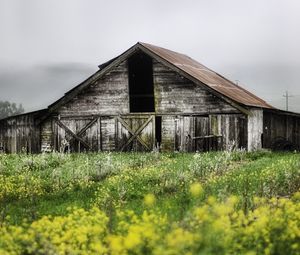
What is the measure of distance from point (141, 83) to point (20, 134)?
8.09 meters

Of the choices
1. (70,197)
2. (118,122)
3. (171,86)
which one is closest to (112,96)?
(118,122)

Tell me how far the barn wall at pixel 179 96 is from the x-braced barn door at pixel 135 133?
38.2 inches

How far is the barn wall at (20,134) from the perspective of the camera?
3253 centimetres

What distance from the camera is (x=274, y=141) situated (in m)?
34.3

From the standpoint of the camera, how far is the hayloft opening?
107ft

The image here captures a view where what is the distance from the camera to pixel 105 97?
103 ft

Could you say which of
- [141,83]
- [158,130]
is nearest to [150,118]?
[158,130]

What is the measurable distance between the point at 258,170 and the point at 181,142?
39.2 ft

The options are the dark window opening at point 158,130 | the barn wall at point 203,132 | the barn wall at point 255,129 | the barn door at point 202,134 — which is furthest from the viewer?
the dark window opening at point 158,130

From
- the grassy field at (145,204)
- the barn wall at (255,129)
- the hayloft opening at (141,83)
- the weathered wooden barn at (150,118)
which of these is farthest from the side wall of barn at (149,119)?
the grassy field at (145,204)

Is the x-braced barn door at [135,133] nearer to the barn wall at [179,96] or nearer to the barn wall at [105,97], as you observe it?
the barn wall at [105,97]

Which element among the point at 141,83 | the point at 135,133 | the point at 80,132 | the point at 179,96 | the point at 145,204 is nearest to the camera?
the point at 145,204

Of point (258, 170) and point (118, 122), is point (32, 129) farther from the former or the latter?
point (258, 170)

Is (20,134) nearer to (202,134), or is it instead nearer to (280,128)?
(202,134)
